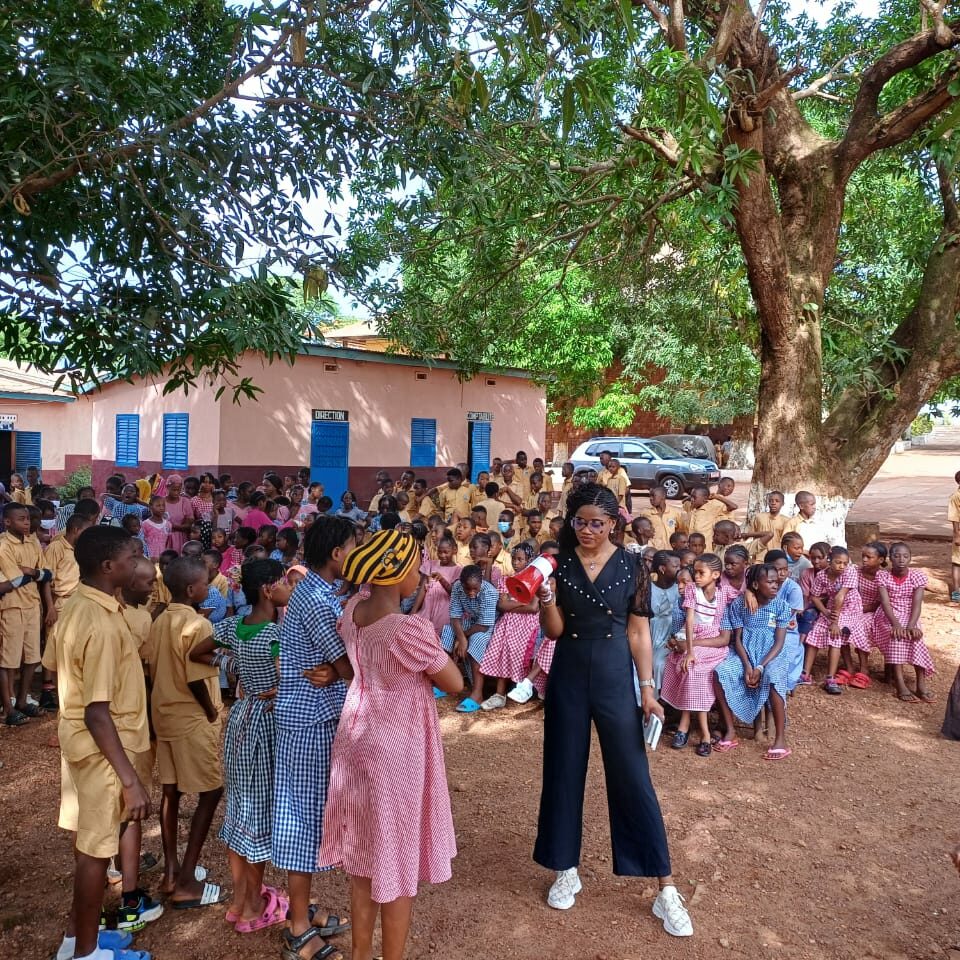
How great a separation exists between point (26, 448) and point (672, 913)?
18.2 m

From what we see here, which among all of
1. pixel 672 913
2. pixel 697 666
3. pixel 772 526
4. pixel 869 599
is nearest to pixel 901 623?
pixel 869 599

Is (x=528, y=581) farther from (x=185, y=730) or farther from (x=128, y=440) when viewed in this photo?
(x=128, y=440)

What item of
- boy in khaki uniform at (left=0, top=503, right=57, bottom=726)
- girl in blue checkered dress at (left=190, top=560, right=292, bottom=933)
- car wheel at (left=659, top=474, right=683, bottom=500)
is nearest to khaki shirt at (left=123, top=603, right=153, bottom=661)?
girl in blue checkered dress at (left=190, top=560, right=292, bottom=933)

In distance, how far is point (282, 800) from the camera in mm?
2971

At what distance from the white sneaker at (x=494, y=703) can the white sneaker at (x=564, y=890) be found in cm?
269

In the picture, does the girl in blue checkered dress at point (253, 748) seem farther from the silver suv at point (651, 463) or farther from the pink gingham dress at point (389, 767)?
the silver suv at point (651, 463)

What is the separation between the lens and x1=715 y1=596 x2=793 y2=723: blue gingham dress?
5609 mm

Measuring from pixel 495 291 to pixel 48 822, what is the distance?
9492mm

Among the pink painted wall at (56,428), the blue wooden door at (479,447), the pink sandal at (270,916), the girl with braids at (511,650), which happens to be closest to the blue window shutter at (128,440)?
the pink painted wall at (56,428)

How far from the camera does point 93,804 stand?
2855 mm

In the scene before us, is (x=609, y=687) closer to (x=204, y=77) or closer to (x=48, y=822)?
(x=48, y=822)

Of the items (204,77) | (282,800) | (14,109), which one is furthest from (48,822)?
(204,77)

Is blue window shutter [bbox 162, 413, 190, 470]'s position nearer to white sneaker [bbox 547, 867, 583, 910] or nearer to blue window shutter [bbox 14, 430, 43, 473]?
blue window shutter [bbox 14, 430, 43, 473]

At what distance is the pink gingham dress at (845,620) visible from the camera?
268 inches
